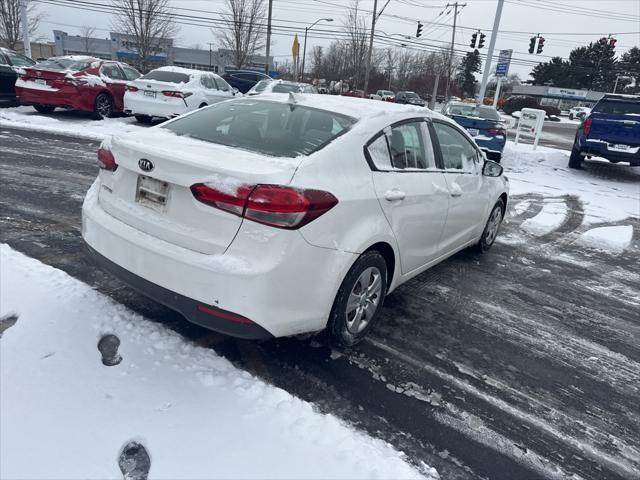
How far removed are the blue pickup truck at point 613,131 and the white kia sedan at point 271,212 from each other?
10418 mm

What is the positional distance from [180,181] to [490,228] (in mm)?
4064

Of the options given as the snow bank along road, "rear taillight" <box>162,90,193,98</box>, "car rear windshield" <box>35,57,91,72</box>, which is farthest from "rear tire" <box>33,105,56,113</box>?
the snow bank along road

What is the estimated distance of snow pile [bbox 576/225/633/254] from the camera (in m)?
6.56

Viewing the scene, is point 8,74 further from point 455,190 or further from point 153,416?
point 153,416

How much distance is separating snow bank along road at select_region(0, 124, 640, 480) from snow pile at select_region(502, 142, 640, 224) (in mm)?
Answer: 3386

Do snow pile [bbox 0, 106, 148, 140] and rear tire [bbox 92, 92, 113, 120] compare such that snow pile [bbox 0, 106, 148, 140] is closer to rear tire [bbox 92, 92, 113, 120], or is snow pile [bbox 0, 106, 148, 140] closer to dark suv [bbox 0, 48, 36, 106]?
rear tire [bbox 92, 92, 113, 120]

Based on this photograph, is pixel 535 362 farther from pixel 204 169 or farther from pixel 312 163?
pixel 204 169

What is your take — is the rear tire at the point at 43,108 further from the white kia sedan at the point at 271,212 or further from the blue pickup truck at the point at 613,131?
the blue pickup truck at the point at 613,131

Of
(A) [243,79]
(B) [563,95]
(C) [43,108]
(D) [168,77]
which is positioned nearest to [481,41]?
(A) [243,79]

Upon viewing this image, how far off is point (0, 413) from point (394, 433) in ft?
6.40

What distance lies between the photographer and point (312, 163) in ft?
8.55

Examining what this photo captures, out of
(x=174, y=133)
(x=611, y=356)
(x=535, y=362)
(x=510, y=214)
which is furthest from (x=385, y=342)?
(x=510, y=214)

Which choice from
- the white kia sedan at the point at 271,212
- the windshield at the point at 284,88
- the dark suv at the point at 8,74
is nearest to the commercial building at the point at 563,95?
the windshield at the point at 284,88

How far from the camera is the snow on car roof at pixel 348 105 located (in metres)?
3.28
